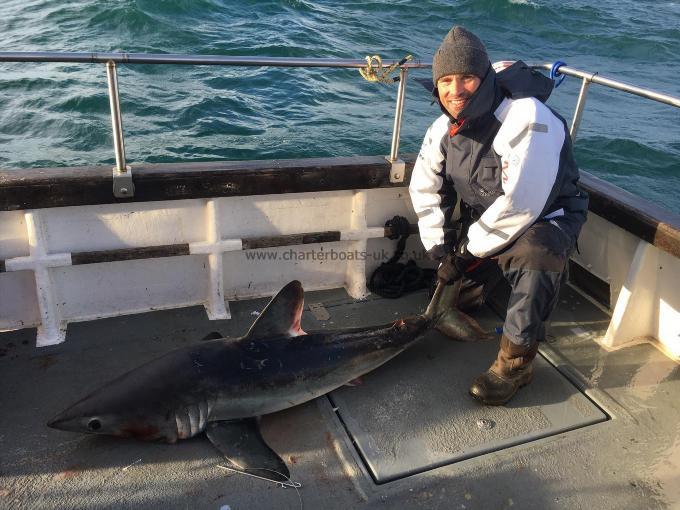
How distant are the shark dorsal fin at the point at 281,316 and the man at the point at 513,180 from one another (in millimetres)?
1068

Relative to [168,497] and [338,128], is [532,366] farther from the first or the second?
[338,128]

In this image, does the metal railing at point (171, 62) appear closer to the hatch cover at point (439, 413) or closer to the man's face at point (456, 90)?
the man's face at point (456, 90)

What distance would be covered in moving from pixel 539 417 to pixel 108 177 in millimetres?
2830

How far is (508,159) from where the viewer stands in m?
2.93

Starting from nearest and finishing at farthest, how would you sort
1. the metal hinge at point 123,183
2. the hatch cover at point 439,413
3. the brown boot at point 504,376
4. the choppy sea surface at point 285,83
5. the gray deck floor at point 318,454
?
the gray deck floor at point 318,454 < the hatch cover at point 439,413 < the brown boot at point 504,376 < the metal hinge at point 123,183 < the choppy sea surface at point 285,83

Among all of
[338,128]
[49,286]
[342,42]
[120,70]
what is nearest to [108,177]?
[49,286]

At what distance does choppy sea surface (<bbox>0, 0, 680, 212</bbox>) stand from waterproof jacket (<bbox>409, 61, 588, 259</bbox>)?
603 cm

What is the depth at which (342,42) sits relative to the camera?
14648mm

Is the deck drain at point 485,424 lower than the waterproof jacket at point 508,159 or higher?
lower

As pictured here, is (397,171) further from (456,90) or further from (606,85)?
(606,85)

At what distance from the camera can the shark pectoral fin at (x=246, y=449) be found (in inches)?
104

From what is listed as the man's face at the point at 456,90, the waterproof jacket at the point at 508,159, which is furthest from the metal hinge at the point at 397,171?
the man's face at the point at 456,90

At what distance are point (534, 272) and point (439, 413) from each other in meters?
0.94

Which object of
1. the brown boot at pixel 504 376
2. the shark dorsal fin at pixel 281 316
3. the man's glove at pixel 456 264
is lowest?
the brown boot at pixel 504 376
